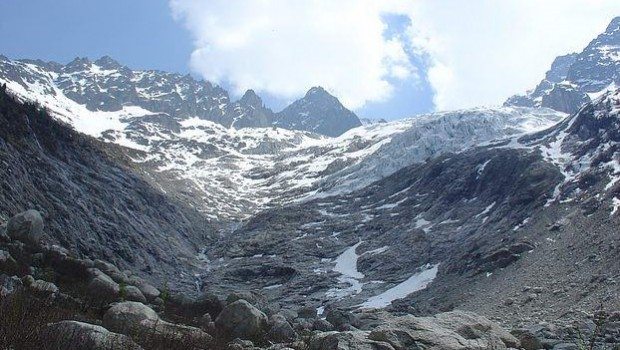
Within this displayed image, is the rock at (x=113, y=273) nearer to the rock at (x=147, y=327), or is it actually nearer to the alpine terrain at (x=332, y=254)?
the alpine terrain at (x=332, y=254)

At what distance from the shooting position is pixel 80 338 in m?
8.77

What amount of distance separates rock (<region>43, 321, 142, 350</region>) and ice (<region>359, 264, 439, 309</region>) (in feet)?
213

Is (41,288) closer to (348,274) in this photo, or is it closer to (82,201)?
(82,201)

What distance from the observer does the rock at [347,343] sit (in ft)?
42.3

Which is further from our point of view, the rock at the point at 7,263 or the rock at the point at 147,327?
the rock at the point at 7,263

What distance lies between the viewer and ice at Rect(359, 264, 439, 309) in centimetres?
7475

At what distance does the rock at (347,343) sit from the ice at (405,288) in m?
60.4

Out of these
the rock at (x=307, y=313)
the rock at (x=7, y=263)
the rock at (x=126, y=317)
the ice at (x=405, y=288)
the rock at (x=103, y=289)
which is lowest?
the rock at (x=126, y=317)

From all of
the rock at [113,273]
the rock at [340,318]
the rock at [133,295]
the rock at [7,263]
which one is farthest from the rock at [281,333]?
the rock at [340,318]

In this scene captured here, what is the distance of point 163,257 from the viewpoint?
88375 mm

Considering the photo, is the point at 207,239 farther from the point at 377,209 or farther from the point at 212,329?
the point at 212,329

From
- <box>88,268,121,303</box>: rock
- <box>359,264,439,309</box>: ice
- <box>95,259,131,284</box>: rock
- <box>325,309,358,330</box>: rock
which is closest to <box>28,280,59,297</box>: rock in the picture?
<box>88,268,121,303</box>: rock

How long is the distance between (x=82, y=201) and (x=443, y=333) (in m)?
68.2

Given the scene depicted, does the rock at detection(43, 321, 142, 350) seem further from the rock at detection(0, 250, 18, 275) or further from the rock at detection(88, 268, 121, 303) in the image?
the rock at detection(88, 268, 121, 303)
